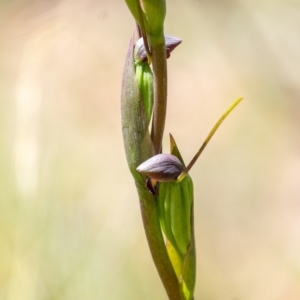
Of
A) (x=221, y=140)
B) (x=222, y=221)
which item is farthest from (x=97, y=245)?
(x=221, y=140)

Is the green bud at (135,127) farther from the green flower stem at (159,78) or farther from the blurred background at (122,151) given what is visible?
the blurred background at (122,151)

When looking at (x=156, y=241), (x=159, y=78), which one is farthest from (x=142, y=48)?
(x=156, y=241)

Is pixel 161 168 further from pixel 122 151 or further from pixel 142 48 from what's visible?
pixel 122 151

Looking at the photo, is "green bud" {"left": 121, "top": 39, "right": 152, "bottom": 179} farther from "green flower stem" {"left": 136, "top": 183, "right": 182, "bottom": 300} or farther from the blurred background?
the blurred background

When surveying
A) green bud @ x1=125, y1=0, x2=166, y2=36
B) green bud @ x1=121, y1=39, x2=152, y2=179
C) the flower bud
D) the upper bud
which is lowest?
the flower bud

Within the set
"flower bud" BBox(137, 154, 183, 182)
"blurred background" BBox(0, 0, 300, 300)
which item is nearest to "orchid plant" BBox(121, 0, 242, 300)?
"flower bud" BBox(137, 154, 183, 182)


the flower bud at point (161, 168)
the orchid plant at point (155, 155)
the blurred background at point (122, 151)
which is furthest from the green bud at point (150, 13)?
the blurred background at point (122, 151)
